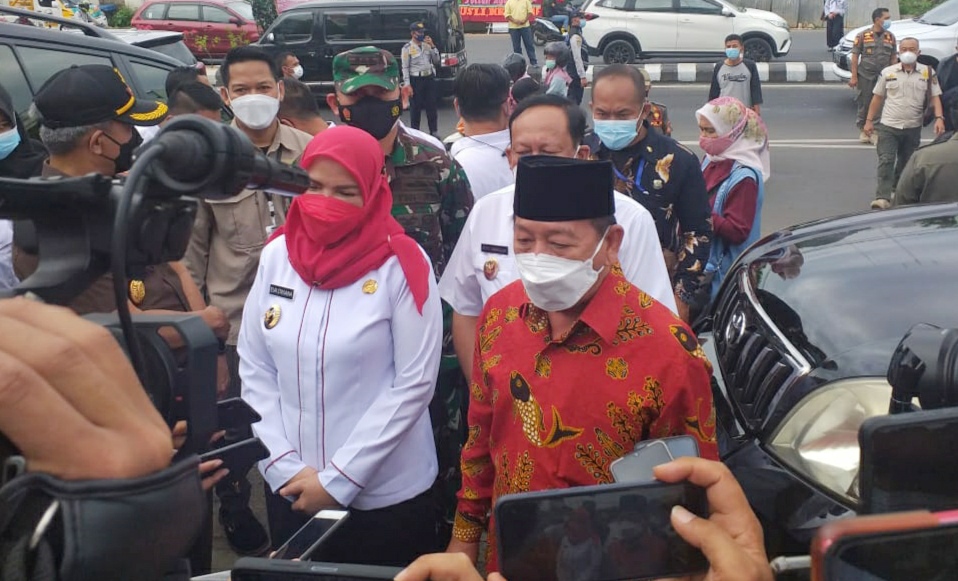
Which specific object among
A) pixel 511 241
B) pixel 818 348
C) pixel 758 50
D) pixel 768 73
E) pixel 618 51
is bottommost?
pixel 768 73

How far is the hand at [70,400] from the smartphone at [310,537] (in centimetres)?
57

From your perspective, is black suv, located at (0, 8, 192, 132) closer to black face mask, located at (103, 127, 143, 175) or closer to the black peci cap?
black face mask, located at (103, 127, 143, 175)

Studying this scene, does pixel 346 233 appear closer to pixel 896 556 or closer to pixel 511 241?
pixel 511 241

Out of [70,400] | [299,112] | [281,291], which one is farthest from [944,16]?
[70,400]

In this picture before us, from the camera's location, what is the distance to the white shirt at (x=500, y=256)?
296cm

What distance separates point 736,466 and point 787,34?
1862 cm

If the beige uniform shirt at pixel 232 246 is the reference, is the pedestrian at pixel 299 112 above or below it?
above

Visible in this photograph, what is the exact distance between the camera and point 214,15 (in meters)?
21.2

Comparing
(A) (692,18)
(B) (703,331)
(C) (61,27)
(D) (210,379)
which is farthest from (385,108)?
(A) (692,18)

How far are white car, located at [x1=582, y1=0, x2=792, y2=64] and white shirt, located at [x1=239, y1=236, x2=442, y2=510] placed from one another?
1806 centimetres

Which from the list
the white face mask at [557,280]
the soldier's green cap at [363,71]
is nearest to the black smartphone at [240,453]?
the white face mask at [557,280]

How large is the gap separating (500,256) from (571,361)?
1.09m

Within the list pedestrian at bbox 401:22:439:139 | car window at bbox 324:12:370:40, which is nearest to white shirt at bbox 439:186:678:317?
pedestrian at bbox 401:22:439:139

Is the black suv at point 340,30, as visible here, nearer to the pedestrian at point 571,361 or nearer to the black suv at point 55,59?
the black suv at point 55,59
